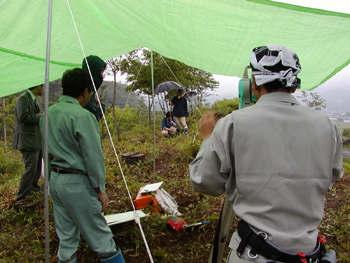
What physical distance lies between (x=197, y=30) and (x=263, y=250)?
6.09 feet

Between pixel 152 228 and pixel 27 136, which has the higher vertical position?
pixel 27 136

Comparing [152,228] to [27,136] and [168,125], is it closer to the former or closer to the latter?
[27,136]

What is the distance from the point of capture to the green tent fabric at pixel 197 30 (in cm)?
194

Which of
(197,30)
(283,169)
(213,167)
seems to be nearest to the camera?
(283,169)

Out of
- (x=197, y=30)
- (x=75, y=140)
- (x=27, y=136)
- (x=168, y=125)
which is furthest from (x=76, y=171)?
(x=168, y=125)

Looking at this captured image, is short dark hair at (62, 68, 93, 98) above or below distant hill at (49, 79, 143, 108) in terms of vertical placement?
above

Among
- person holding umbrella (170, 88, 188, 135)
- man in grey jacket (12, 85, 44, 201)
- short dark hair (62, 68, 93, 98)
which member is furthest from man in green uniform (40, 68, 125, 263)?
person holding umbrella (170, 88, 188, 135)

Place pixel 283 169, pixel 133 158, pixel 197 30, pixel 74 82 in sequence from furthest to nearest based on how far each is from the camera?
1. pixel 133 158
2. pixel 197 30
3. pixel 74 82
4. pixel 283 169

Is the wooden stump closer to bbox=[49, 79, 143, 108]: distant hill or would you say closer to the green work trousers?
bbox=[49, 79, 143, 108]: distant hill

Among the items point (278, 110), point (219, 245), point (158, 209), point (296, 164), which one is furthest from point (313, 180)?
point (158, 209)

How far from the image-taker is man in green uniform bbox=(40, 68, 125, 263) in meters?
1.88

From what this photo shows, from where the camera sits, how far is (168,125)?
29.2ft

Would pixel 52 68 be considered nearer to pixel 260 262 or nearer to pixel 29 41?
pixel 29 41

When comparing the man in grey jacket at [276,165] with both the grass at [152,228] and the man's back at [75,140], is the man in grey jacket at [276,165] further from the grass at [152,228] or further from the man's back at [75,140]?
the grass at [152,228]
